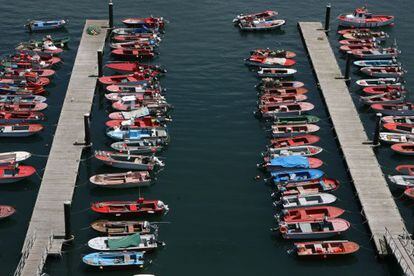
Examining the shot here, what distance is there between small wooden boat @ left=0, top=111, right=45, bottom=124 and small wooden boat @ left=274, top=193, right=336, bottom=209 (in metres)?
35.1

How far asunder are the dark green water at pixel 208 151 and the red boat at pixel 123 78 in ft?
11.3

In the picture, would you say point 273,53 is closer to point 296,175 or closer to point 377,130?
point 377,130

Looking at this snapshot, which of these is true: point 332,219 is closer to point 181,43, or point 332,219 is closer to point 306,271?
point 306,271

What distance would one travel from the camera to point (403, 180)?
95625 mm

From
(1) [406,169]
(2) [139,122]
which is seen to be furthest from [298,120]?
(2) [139,122]

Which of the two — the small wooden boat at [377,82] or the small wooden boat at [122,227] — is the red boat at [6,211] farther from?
the small wooden boat at [377,82]

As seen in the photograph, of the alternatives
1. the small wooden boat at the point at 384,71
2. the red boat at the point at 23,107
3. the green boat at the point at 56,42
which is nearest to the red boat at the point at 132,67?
the green boat at the point at 56,42

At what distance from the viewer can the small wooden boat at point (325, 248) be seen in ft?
280

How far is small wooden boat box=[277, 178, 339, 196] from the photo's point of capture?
9394 centimetres

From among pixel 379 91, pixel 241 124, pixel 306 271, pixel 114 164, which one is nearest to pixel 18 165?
pixel 114 164

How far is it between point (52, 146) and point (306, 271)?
1421 inches

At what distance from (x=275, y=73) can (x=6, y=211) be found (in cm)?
4691

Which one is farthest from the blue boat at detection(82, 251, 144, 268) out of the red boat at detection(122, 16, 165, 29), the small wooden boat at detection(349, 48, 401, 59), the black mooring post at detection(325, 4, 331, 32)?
the black mooring post at detection(325, 4, 331, 32)

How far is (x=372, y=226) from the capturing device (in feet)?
291
